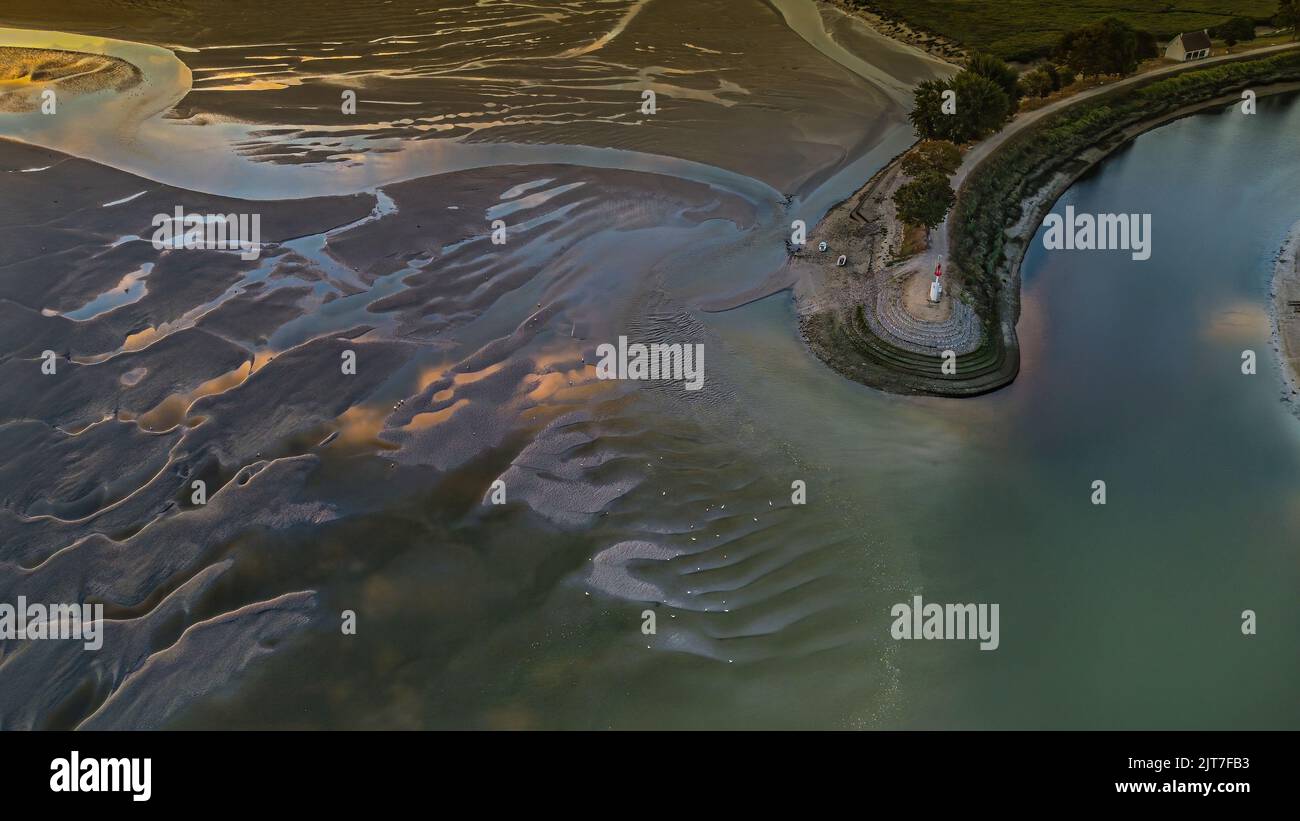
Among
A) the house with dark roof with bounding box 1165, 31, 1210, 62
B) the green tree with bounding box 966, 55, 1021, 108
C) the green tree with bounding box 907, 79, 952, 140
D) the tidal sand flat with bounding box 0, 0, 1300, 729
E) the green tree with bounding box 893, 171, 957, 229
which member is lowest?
the tidal sand flat with bounding box 0, 0, 1300, 729

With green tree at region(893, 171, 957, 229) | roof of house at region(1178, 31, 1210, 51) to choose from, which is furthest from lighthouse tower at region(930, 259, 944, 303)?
roof of house at region(1178, 31, 1210, 51)

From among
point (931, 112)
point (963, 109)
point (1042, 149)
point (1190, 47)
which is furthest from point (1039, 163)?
point (1190, 47)

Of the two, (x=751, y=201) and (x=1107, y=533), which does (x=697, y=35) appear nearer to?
(x=751, y=201)

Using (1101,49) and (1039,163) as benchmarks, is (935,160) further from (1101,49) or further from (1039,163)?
(1101,49)

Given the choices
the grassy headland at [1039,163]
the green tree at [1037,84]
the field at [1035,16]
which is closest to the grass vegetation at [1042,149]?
the grassy headland at [1039,163]

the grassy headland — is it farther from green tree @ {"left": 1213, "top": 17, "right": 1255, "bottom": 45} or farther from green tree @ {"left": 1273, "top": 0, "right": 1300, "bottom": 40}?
green tree @ {"left": 1213, "top": 17, "right": 1255, "bottom": 45}

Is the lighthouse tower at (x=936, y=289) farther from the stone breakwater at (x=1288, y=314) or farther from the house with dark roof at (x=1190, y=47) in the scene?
the house with dark roof at (x=1190, y=47)
